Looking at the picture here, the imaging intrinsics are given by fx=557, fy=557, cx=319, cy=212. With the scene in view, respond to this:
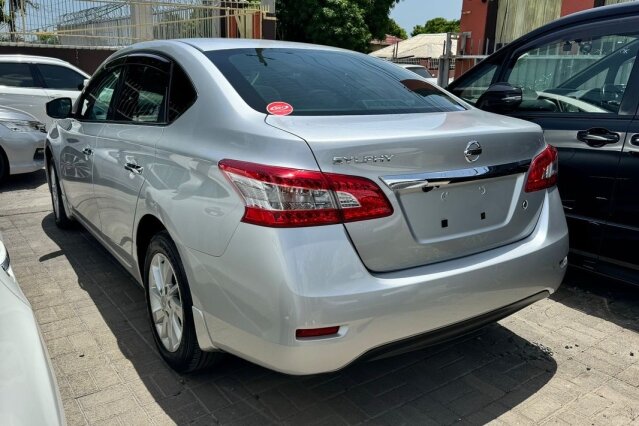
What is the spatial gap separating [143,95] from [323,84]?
3.71 feet

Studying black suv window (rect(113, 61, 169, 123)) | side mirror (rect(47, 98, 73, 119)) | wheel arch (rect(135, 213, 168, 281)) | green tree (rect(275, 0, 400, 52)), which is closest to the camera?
wheel arch (rect(135, 213, 168, 281))

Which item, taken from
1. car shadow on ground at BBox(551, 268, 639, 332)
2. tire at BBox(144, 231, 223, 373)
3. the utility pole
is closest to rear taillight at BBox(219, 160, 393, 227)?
tire at BBox(144, 231, 223, 373)

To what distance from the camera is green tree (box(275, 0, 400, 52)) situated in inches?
1083

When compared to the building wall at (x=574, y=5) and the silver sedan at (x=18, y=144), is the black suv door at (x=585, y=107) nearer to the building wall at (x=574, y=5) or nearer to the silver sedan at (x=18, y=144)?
the silver sedan at (x=18, y=144)

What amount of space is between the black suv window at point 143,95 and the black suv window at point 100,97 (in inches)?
7.9

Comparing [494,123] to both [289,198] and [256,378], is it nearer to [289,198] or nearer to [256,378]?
[289,198]

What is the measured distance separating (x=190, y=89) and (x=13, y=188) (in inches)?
222

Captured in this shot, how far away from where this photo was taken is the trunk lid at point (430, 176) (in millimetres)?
→ 2139

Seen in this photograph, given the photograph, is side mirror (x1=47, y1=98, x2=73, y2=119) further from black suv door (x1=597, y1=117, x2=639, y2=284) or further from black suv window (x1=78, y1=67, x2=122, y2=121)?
black suv door (x1=597, y1=117, x2=639, y2=284)

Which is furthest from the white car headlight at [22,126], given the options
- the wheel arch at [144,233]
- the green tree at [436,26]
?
the green tree at [436,26]

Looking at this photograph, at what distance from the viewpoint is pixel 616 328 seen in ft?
11.1

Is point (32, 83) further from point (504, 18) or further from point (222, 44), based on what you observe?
point (504, 18)

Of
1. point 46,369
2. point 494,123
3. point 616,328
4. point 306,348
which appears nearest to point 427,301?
point 306,348

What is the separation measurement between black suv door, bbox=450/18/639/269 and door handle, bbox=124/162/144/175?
260 centimetres
